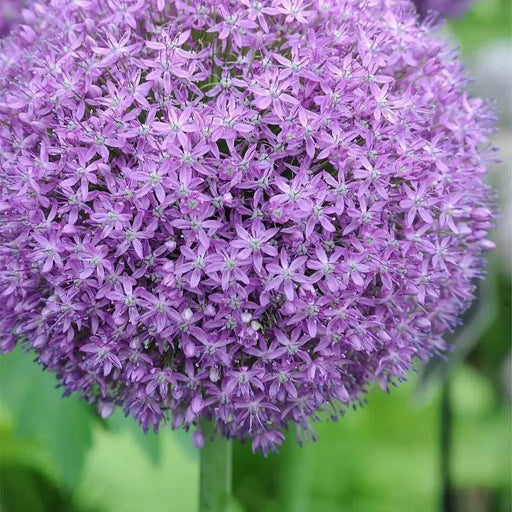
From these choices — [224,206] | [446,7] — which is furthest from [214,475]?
[446,7]

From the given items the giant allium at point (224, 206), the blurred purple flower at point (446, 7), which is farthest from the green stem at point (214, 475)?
the blurred purple flower at point (446, 7)

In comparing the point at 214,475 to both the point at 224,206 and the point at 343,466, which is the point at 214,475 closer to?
the point at 224,206

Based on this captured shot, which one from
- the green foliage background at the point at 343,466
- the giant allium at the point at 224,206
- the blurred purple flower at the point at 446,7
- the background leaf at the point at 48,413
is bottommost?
the green foliage background at the point at 343,466

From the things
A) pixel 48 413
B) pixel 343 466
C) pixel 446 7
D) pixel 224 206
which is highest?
pixel 446 7

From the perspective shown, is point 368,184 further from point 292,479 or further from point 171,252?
point 292,479

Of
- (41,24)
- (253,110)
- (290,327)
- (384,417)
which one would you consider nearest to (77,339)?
(290,327)

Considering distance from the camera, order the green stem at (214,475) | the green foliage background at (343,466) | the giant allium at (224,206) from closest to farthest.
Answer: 1. the giant allium at (224,206)
2. the green stem at (214,475)
3. the green foliage background at (343,466)

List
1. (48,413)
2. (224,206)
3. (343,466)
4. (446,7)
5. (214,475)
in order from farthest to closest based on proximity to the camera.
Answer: (343,466) < (446,7) < (48,413) < (214,475) < (224,206)

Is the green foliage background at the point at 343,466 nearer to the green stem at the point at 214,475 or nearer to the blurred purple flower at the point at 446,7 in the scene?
the blurred purple flower at the point at 446,7
